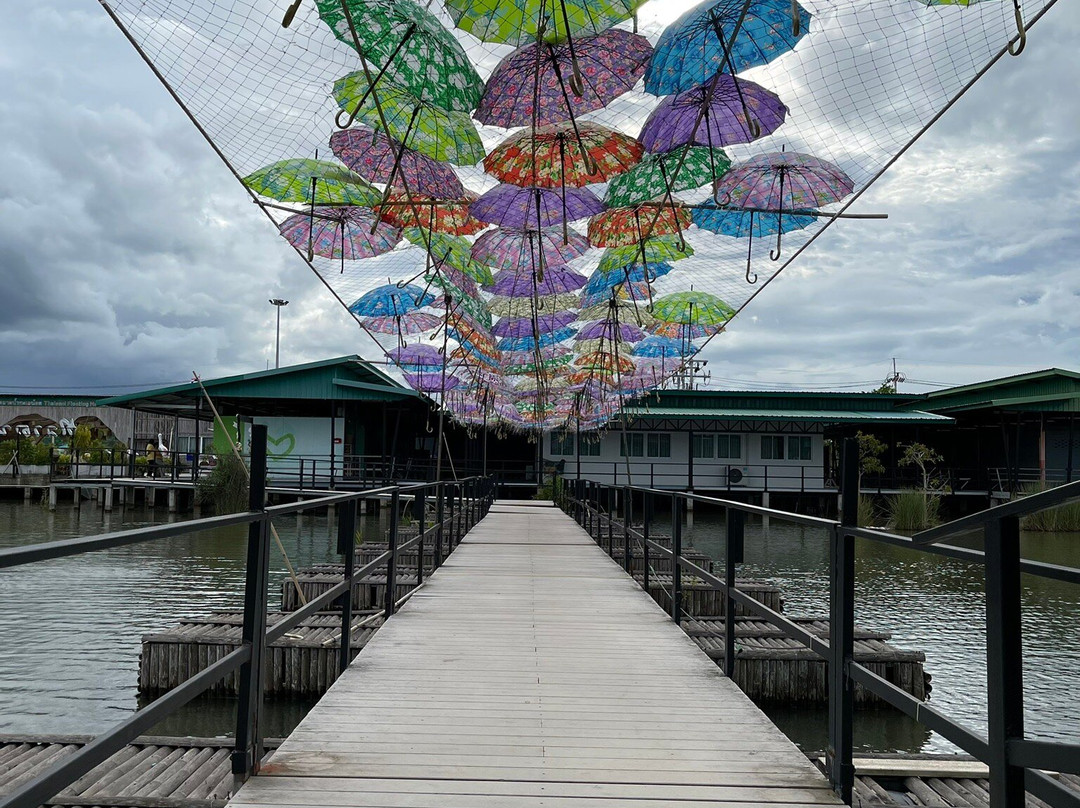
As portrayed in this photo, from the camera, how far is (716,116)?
7594 millimetres

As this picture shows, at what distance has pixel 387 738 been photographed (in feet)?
11.9

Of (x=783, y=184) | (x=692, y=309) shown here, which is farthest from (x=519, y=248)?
(x=692, y=309)

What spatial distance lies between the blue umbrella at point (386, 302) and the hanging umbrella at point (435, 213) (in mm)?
3067

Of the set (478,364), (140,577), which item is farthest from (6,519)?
(478,364)

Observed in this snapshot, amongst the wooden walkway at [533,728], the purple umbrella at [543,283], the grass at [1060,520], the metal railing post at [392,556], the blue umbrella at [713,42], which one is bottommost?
the grass at [1060,520]

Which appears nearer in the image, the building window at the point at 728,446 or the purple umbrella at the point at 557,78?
the purple umbrella at the point at 557,78

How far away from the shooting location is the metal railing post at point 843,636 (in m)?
3.08

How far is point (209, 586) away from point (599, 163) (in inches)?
353

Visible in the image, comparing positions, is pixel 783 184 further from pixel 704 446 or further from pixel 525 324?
pixel 704 446

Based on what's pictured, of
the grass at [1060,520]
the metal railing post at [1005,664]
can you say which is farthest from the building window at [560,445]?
the metal railing post at [1005,664]

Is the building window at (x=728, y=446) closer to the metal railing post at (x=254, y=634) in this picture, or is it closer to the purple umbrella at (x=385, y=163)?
the purple umbrella at (x=385, y=163)

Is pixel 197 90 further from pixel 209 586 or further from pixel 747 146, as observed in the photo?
pixel 209 586

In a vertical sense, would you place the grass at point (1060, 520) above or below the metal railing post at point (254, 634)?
below

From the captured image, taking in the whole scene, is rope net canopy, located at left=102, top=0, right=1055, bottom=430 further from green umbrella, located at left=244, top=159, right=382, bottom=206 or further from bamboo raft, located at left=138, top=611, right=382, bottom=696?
bamboo raft, located at left=138, top=611, right=382, bottom=696
